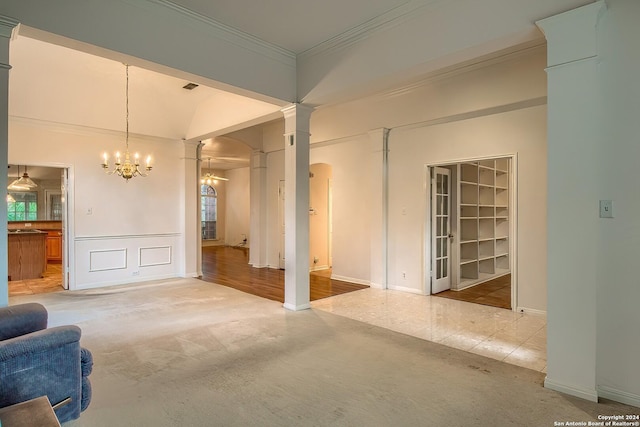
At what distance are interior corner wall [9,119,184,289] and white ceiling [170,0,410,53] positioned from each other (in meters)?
3.83

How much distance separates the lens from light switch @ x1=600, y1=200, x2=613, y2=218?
244 cm

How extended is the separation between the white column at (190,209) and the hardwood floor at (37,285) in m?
2.11

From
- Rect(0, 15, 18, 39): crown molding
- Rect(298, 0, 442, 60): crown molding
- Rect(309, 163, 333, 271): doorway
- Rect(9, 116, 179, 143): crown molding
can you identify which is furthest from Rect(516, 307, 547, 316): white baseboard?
Rect(9, 116, 179, 143): crown molding

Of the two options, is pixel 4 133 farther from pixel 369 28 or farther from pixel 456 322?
pixel 456 322

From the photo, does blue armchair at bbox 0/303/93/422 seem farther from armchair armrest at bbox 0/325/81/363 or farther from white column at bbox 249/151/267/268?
white column at bbox 249/151/267/268

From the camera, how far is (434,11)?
3.22 meters

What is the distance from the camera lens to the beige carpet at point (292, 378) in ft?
7.44

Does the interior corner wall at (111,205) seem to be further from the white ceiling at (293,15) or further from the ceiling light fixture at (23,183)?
the ceiling light fixture at (23,183)

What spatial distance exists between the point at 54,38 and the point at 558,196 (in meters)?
4.17

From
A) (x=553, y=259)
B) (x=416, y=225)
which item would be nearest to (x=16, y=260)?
(x=416, y=225)

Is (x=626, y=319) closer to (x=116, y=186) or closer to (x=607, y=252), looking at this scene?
(x=607, y=252)

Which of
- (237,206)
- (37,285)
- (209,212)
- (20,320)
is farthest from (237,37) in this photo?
(209,212)

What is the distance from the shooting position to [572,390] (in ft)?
8.14

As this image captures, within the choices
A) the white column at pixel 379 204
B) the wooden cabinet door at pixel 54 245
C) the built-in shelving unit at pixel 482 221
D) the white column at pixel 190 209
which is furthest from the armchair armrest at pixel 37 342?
the wooden cabinet door at pixel 54 245
